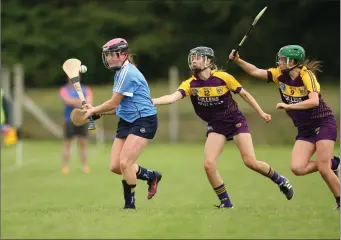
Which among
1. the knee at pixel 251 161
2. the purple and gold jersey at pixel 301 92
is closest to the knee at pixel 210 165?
the knee at pixel 251 161

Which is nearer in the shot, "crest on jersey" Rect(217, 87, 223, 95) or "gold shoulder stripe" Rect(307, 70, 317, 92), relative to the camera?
"gold shoulder stripe" Rect(307, 70, 317, 92)

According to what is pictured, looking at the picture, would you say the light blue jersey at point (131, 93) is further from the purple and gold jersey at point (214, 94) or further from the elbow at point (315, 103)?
the elbow at point (315, 103)

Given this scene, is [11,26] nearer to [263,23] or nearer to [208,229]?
[263,23]

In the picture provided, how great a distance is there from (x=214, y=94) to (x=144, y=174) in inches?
58.4

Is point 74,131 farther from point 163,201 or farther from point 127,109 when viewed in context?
point 127,109

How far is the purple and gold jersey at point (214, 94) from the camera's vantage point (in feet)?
38.4

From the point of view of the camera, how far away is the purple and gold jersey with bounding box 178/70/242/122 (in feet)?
38.4

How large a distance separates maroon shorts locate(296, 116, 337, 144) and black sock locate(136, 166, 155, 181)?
2.16 m

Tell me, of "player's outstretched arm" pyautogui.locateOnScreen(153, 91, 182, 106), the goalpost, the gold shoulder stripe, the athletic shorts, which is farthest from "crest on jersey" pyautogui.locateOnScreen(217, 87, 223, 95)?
the goalpost

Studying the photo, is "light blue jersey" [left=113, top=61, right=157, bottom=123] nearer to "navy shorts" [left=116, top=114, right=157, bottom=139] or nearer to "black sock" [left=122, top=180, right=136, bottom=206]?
"navy shorts" [left=116, top=114, right=157, bottom=139]

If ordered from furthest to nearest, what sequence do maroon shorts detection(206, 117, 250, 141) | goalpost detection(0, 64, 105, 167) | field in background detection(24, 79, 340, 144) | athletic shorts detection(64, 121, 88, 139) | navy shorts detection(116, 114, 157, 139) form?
1. field in background detection(24, 79, 340, 144)
2. goalpost detection(0, 64, 105, 167)
3. athletic shorts detection(64, 121, 88, 139)
4. maroon shorts detection(206, 117, 250, 141)
5. navy shorts detection(116, 114, 157, 139)

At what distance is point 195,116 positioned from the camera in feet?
101

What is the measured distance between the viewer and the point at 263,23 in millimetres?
34781

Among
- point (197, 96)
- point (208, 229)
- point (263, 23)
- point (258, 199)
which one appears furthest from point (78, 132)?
point (263, 23)
